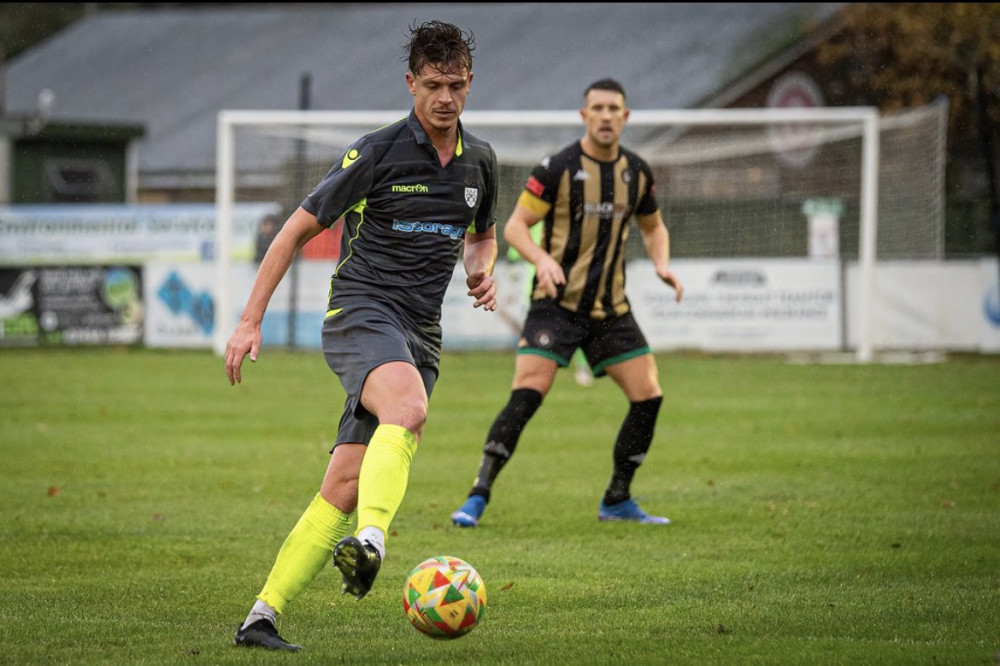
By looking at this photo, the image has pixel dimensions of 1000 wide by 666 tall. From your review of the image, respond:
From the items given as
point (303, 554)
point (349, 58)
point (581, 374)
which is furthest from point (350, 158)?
point (349, 58)

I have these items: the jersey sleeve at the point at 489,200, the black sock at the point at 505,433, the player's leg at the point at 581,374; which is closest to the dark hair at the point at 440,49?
the jersey sleeve at the point at 489,200

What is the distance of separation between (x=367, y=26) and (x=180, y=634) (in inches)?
1512

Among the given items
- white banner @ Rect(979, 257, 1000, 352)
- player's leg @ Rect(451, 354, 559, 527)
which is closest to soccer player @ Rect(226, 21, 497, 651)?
player's leg @ Rect(451, 354, 559, 527)

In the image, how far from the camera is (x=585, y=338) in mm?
8664

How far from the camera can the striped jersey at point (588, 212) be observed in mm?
8672

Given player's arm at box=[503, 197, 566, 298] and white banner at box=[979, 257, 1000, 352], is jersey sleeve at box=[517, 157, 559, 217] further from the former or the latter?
white banner at box=[979, 257, 1000, 352]

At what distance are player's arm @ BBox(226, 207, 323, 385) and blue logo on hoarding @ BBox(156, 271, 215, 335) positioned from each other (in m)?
19.5

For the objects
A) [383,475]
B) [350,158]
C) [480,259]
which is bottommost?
[383,475]

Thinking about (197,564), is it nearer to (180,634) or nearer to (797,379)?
(180,634)

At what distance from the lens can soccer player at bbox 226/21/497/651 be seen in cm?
524

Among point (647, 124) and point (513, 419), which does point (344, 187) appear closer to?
point (513, 419)

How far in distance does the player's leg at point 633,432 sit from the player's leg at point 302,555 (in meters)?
3.42

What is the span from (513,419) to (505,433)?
0.09m

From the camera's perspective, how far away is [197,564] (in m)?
7.23
